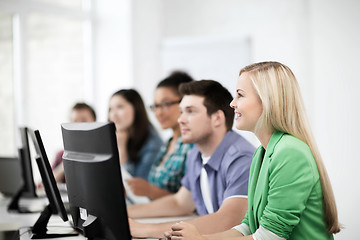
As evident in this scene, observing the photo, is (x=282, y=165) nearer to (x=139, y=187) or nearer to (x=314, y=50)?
(x=139, y=187)

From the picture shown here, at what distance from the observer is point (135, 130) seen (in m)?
3.49

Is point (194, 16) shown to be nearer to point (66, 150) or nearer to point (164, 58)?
point (164, 58)

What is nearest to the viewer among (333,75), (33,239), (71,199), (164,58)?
(71,199)

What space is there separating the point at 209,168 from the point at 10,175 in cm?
153

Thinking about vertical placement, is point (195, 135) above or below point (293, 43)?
below

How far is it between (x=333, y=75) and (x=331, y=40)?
0.37m

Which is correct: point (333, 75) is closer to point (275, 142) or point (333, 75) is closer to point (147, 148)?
point (147, 148)

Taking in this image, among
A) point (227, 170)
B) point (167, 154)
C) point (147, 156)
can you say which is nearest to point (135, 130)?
point (147, 156)

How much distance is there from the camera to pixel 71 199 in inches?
65.7

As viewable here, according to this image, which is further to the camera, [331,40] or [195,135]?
[331,40]

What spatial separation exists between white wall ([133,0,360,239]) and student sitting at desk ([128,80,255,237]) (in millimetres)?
2159

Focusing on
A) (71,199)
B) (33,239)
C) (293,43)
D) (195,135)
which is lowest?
(33,239)

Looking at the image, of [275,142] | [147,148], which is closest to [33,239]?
[275,142]

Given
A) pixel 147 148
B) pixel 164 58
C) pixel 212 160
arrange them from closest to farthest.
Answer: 1. pixel 212 160
2. pixel 147 148
3. pixel 164 58
